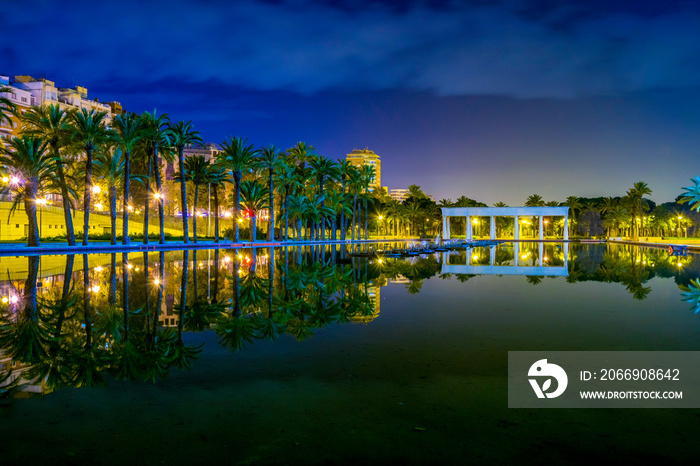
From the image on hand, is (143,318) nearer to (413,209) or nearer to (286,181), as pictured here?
(286,181)

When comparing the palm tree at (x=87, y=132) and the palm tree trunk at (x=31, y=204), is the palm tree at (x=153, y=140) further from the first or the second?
the palm tree trunk at (x=31, y=204)

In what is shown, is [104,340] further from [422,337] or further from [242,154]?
[242,154]

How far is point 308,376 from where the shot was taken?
705 cm

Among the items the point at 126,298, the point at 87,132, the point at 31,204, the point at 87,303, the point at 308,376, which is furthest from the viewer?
the point at 87,132

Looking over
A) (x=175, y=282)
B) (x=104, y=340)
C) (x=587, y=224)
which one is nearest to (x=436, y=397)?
(x=104, y=340)

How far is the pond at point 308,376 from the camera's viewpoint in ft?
15.6

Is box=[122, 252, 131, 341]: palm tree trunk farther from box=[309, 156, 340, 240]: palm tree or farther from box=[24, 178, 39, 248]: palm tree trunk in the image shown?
box=[309, 156, 340, 240]: palm tree

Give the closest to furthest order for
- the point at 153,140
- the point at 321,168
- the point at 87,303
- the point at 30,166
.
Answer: the point at 87,303 < the point at 30,166 < the point at 153,140 < the point at 321,168

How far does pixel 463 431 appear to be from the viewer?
201 inches

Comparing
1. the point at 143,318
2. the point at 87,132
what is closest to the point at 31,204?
the point at 87,132

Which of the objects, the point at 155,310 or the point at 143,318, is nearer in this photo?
the point at 143,318

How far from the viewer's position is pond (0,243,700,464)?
4746 mm

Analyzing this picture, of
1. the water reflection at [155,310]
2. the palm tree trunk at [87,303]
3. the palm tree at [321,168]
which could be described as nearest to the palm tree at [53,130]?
the water reflection at [155,310]

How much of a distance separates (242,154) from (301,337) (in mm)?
48768
